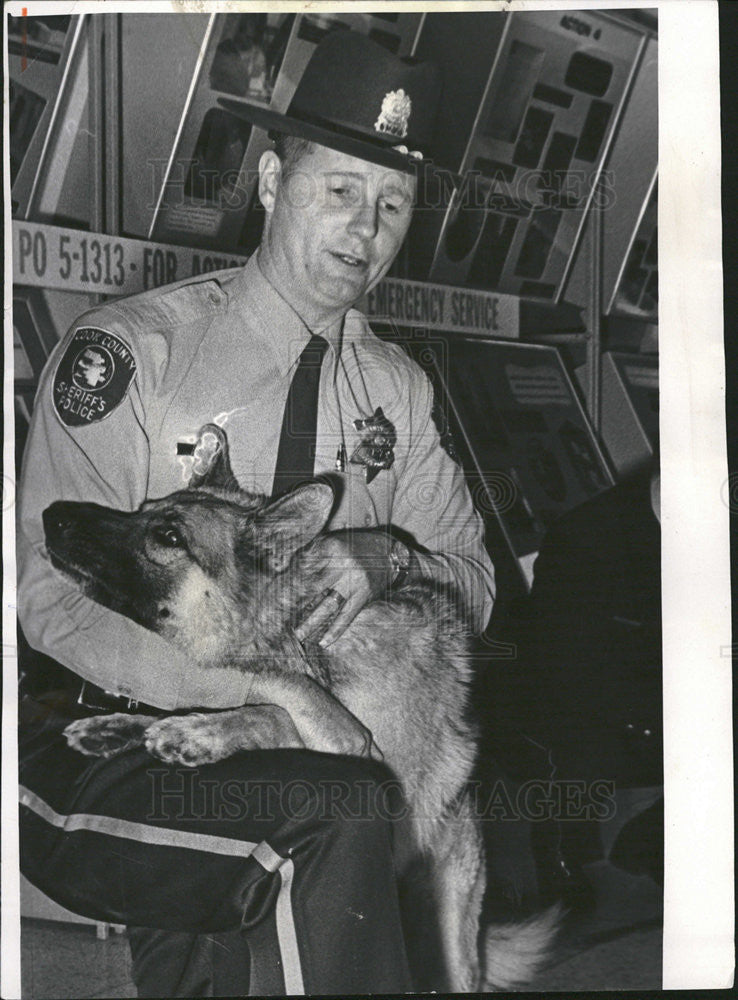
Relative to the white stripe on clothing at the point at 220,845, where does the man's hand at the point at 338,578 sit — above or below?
above

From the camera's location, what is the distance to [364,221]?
5.71 ft

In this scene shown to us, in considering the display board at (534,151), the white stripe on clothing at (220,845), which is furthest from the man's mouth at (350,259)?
the white stripe on clothing at (220,845)

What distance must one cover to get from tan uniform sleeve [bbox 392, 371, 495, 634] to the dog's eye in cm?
38

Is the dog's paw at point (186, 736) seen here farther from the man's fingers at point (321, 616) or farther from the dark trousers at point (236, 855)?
the man's fingers at point (321, 616)

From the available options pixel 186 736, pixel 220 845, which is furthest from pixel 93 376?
pixel 220 845

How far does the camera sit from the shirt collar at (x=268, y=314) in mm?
1751

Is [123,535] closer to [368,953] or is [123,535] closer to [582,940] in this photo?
[368,953]

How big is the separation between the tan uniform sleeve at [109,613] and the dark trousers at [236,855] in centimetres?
12

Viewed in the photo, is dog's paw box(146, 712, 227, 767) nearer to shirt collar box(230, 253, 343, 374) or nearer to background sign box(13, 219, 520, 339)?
shirt collar box(230, 253, 343, 374)

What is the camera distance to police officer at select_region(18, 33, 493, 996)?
1.72 metres

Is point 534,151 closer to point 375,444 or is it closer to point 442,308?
point 442,308

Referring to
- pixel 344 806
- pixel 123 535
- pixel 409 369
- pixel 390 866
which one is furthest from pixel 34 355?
pixel 390 866

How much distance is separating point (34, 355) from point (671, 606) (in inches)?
48.4

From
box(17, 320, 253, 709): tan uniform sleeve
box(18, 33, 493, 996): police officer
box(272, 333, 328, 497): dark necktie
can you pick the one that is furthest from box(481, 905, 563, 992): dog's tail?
box(272, 333, 328, 497): dark necktie
